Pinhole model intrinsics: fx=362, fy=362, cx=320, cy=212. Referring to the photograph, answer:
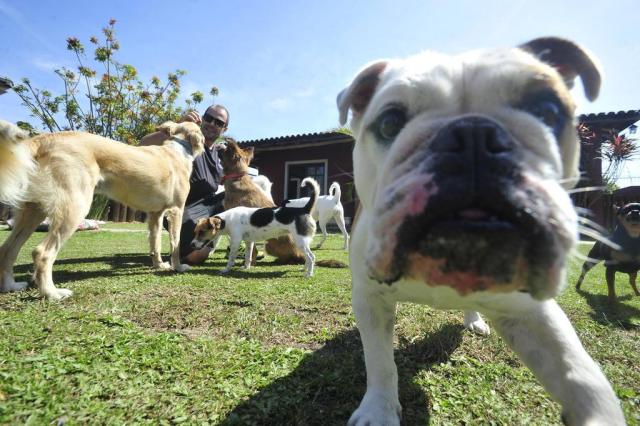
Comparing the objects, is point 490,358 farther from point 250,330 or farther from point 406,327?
point 250,330

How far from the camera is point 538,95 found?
4.62ft

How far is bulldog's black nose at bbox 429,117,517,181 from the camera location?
3.39 feet

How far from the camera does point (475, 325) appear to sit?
8.84 ft

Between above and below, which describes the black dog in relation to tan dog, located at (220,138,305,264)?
below

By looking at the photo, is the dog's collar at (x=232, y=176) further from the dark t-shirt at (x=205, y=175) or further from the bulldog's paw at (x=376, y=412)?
the bulldog's paw at (x=376, y=412)

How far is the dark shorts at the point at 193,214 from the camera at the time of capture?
22.6 feet

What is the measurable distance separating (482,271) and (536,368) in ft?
2.86

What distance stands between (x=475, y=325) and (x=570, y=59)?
1833 mm

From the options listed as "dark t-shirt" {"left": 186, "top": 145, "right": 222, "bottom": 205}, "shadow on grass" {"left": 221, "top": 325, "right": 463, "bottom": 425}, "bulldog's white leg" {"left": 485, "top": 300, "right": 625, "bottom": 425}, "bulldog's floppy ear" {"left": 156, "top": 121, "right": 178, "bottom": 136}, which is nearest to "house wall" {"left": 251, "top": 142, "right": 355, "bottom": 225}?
"dark t-shirt" {"left": 186, "top": 145, "right": 222, "bottom": 205}

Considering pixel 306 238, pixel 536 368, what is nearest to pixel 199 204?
pixel 306 238

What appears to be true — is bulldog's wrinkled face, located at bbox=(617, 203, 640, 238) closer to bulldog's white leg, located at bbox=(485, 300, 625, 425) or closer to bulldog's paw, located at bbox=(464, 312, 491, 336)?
bulldog's paw, located at bbox=(464, 312, 491, 336)

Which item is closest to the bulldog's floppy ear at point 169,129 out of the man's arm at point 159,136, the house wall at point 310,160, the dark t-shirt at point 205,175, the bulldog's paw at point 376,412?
the man's arm at point 159,136

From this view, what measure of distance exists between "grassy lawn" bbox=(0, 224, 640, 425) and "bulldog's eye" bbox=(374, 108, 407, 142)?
1.24 meters

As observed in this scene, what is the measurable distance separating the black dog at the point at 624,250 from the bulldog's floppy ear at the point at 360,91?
359 centimetres
